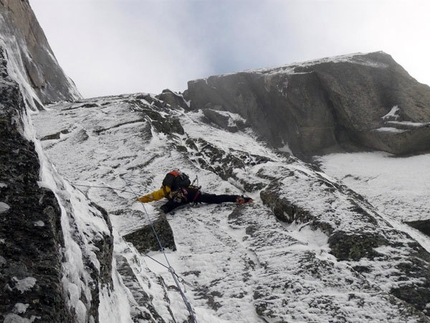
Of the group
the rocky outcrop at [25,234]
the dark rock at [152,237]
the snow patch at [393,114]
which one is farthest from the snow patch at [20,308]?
the snow patch at [393,114]

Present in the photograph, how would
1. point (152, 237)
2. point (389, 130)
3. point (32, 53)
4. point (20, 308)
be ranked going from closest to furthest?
point (20, 308)
point (152, 237)
point (389, 130)
point (32, 53)

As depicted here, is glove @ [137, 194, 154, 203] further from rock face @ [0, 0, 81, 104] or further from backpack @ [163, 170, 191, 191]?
rock face @ [0, 0, 81, 104]

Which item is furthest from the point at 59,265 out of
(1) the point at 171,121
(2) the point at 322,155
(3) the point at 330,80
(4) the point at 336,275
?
(3) the point at 330,80

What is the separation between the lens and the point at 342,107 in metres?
24.6

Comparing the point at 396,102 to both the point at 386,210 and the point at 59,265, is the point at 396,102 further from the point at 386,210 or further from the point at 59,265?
the point at 59,265

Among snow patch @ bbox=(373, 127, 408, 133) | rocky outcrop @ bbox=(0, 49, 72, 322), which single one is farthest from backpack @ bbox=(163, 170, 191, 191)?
snow patch @ bbox=(373, 127, 408, 133)

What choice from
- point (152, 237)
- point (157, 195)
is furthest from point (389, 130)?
point (152, 237)

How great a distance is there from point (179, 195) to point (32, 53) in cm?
2457

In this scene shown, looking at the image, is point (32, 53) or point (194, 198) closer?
point (194, 198)

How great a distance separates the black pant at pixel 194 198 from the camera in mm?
10336

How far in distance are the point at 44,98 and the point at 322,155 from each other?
21203mm

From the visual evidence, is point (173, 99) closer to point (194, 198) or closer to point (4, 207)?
point (194, 198)

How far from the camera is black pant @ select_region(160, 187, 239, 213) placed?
1034 cm

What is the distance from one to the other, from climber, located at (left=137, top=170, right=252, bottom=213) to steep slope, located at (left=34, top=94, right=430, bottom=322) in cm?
27
